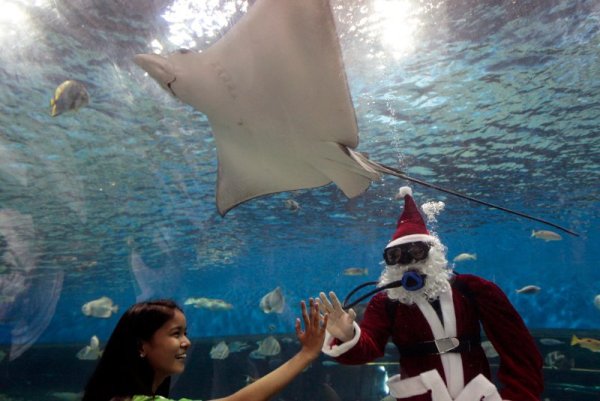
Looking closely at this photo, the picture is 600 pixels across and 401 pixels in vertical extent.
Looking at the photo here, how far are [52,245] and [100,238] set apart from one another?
235 cm

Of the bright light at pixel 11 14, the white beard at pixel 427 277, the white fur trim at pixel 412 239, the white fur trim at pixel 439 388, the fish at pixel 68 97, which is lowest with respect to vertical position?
the white fur trim at pixel 439 388

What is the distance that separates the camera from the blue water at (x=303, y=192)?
17.8ft

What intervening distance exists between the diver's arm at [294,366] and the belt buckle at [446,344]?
3.30ft

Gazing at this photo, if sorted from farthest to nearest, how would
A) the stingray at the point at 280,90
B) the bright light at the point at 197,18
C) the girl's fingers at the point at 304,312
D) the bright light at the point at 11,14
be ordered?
1. the bright light at the point at 197,18
2. the bright light at the point at 11,14
3. the stingray at the point at 280,90
4. the girl's fingers at the point at 304,312

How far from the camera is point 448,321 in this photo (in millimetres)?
2477

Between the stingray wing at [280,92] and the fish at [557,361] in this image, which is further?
the fish at [557,361]

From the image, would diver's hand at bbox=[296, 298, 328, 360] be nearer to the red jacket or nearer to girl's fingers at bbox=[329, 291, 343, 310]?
girl's fingers at bbox=[329, 291, 343, 310]

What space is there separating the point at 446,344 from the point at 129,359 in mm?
1768

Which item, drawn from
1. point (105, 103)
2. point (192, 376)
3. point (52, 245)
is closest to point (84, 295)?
point (52, 245)

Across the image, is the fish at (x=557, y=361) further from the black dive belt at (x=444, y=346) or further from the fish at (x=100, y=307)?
the fish at (x=100, y=307)

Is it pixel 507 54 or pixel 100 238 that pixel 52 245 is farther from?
pixel 507 54

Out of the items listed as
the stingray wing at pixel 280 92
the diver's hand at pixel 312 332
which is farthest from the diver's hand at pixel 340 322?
the stingray wing at pixel 280 92

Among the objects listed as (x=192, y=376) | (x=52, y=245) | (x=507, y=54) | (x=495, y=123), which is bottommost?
(x=192, y=376)

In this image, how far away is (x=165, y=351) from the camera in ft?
6.13
